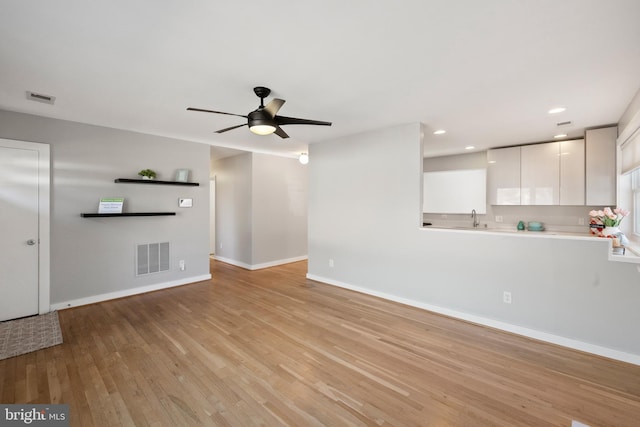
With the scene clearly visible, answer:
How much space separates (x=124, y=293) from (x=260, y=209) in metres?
2.79

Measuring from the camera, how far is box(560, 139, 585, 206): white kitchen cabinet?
14.5 feet

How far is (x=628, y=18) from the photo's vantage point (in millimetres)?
1683

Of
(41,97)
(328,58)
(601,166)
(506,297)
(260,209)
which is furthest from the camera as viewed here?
(260,209)

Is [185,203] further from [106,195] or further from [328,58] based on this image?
[328,58]

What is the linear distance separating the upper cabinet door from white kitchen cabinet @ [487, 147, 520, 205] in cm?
9

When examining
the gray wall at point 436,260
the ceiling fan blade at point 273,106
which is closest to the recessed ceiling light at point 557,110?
the gray wall at point 436,260

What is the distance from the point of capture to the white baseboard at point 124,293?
3.81 metres

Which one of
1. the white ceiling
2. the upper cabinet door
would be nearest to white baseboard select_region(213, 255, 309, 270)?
the white ceiling

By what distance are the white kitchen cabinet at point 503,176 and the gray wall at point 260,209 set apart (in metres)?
4.01

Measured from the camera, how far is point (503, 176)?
5262 millimetres

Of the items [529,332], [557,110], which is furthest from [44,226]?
[557,110]

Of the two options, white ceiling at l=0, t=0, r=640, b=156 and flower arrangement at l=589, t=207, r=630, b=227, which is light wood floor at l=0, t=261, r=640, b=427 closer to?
flower arrangement at l=589, t=207, r=630, b=227

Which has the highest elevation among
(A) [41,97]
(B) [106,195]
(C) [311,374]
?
(A) [41,97]

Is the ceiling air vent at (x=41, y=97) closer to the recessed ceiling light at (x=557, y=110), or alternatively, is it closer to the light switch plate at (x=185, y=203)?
the light switch plate at (x=185, y=203)
